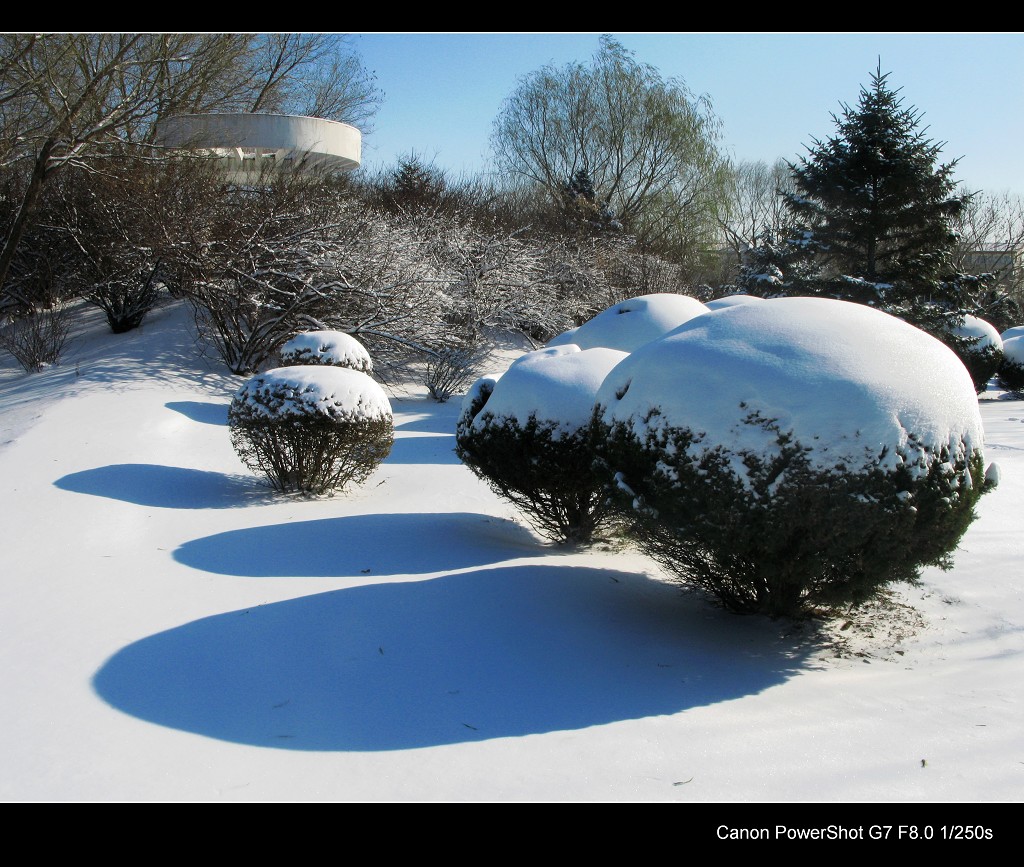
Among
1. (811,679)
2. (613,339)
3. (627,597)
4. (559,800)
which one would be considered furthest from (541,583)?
(613,339)

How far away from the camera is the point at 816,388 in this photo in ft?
12.0

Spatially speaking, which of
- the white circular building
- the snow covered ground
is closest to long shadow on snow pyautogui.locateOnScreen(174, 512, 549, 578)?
the snow covered ground

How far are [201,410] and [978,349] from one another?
15.2 metres

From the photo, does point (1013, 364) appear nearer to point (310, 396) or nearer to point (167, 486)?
point (310, 396)

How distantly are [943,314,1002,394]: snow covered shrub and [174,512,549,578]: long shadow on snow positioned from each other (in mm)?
14124

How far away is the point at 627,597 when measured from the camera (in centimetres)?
482

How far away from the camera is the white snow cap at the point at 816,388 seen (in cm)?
358

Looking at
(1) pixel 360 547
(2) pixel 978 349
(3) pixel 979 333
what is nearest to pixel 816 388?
(1) pixel 360 547

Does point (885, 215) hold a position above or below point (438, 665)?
above

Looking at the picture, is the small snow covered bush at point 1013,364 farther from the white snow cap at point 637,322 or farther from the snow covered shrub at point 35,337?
the snow covered shrub at point 35,337

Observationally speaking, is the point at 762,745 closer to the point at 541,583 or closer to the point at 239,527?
the point at 541,583

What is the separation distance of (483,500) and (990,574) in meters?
3.95

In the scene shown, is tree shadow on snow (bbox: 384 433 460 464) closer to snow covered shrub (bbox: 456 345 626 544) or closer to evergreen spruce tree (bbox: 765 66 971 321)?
snow covered shrub (bbox: 456 345 626 544)

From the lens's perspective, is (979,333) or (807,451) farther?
(979,333)
